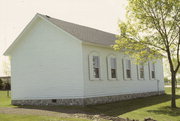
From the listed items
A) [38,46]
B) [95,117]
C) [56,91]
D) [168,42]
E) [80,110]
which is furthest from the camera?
[38,46]

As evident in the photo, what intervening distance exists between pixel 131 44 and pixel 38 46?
701cm

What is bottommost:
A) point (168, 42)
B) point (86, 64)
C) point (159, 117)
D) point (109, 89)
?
point (159, 117)

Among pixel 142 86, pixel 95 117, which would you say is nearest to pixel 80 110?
pixel 95 117

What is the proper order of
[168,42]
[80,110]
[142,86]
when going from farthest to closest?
[142,86] → [168,42] → [80,110]

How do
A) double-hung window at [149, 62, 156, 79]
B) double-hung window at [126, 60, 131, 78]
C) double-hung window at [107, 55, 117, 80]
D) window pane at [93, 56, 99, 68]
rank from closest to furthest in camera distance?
window pane at [93, 56, 99, 68]
double-hung window at [107, 55, 117, 80]
double-hung window at [126, 60, 131, 78]
double-hung window at [149, 62, 156, 79]

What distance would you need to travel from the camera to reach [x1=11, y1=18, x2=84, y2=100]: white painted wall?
1733 centimetres

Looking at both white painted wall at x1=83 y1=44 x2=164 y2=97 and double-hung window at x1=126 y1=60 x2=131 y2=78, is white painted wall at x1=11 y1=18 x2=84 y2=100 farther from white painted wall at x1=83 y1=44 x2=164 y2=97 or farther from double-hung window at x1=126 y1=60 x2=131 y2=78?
double-hung window at x1=126 y1=60 x2=131 y2=78

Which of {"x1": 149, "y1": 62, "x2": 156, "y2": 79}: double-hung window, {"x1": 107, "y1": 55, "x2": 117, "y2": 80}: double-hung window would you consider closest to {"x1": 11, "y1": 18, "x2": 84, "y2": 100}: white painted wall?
{"x1": 107, "y1": 55, "x2": 117, "y2": 80}: double-hung window

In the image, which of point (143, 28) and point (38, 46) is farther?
point (38, 46)

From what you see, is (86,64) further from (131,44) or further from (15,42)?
(15,42)

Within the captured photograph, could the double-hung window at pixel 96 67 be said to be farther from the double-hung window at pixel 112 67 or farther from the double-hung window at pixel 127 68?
the double-hung window at pixel 127 68

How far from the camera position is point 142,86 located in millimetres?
24641

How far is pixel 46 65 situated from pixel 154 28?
8.03m

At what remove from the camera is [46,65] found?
18.8m
